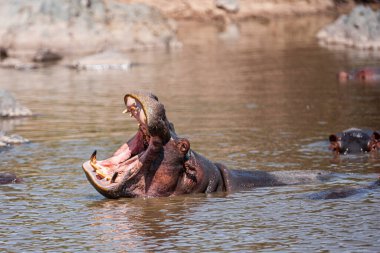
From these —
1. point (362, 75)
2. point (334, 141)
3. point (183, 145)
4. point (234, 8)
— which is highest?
point (234, 8)

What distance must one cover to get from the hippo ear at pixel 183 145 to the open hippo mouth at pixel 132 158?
0.38 feet

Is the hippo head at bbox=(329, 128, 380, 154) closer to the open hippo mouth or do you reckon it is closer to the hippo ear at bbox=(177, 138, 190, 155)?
the hippo ear at bbox=(177, 138, 190, 155)

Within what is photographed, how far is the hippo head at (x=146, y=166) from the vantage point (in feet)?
27.7

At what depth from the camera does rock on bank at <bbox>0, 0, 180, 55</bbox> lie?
27.0 m

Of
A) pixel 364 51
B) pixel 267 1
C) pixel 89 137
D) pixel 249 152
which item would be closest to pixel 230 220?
pixel 249 152

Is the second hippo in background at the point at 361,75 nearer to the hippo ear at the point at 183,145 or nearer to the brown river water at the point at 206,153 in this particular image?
the brown river water at the point at 206,153

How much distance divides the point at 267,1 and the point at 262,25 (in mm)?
5505

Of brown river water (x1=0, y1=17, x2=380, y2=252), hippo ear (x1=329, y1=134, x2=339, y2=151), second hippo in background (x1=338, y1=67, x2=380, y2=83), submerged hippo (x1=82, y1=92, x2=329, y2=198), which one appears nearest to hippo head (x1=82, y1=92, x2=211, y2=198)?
submerged hippo (x1=82, y1=92, x2=329, y2=198)

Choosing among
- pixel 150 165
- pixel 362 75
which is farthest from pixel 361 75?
pixel 150 165

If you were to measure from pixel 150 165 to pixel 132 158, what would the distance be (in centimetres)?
19

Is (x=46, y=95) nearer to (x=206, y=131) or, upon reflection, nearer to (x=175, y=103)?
(x=175, y=103)

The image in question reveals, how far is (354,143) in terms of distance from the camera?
11.4 metres

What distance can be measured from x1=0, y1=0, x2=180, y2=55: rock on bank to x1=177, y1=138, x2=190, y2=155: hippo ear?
18.6m

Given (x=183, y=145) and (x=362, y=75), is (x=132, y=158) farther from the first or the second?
(x=362, y=75)
